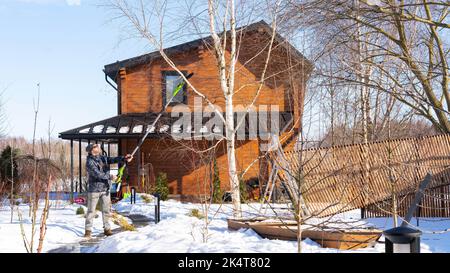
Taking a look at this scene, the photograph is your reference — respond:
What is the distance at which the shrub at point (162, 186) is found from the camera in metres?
18.3

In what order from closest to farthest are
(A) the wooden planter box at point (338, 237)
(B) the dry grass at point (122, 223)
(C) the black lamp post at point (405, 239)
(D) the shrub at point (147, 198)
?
1. (C) the black lamp post at point (405, 239)
2. (A) the wooden planter box at point (338, 237)
3. (B) the dry grass at point (122, 223)
4. (D) the shrub at point (147, 198)

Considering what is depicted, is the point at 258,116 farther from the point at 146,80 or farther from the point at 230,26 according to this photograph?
the point at 230,26

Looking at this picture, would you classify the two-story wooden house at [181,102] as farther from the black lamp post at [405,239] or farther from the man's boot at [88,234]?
the black lamp post at [405,239]

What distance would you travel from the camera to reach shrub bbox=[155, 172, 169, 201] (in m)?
18.3

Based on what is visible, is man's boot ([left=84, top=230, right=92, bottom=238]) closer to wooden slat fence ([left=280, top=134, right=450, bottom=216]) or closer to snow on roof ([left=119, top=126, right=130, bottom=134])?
wooden slat fence ([left=280, top=134, right=450, bottom=216])

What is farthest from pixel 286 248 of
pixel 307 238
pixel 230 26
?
pixel 230 26

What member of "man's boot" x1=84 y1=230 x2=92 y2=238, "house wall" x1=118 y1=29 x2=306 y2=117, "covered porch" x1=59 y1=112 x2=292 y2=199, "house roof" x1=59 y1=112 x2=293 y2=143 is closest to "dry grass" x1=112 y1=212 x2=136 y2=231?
"man's boot" x1=84 y1=230 x2=92 y2=238

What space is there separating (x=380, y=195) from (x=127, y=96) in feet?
38.8

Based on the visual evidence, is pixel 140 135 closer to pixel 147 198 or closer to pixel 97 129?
pixel 97 129

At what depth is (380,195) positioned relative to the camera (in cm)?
1131

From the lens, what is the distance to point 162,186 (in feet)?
60.6

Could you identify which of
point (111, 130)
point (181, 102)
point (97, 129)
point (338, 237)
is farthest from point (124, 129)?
point (338, 237)

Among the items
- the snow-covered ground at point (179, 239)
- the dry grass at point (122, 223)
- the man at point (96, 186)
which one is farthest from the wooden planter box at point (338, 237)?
the man at point (96, 186)

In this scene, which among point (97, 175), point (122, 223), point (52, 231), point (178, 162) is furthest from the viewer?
point (178, 162)
